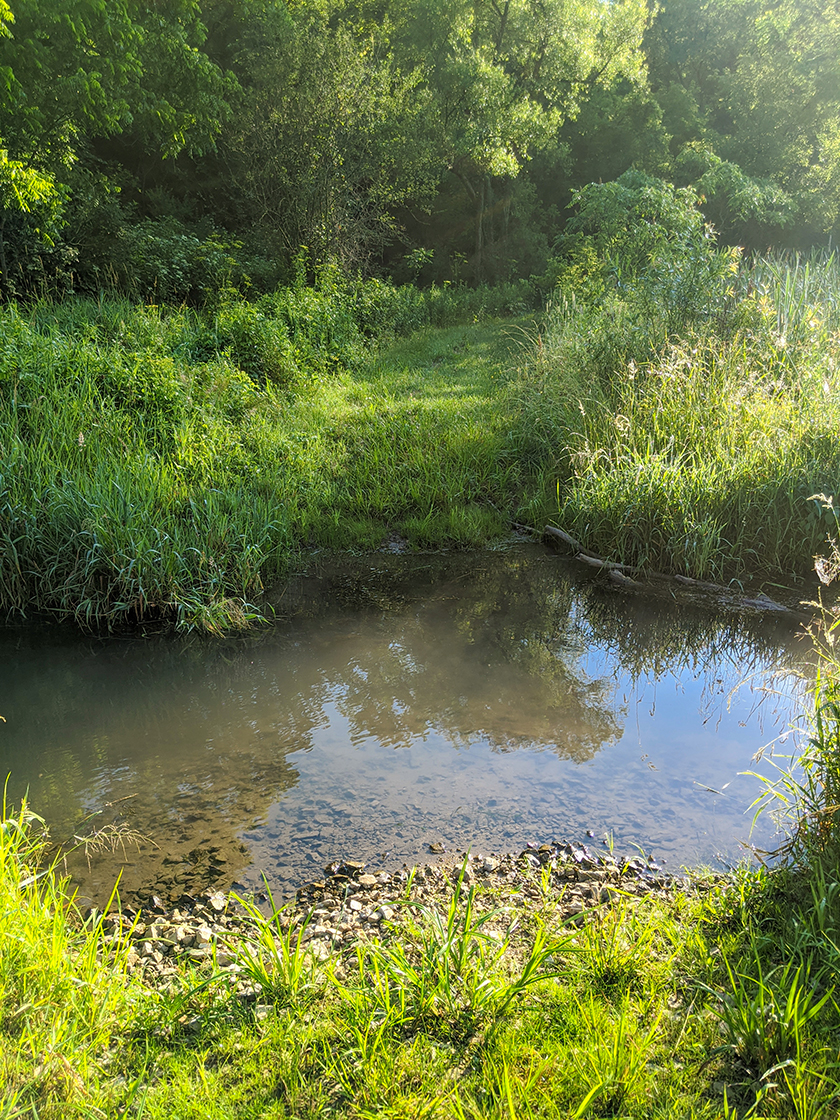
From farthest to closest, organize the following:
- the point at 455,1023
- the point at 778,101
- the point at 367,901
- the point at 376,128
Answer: the point at 778,101, the point at 376,128, the point at 367,901, the point at 455,1023

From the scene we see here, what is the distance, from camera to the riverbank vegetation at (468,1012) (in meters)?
1.79

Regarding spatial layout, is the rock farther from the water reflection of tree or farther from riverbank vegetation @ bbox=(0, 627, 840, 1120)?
the water reflection of tree

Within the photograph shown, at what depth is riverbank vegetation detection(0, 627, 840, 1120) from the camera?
5.86 feet

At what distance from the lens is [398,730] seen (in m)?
4.03

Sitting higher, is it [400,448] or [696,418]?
[696,418]

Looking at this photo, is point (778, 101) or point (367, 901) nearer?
point (367, 901)

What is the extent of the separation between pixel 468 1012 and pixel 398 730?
203 centimetres

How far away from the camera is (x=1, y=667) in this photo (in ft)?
15.6

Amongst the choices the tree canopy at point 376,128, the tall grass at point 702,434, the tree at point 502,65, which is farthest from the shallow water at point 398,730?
the tree at point 502,65

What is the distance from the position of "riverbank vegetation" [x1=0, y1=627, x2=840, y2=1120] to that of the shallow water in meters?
0.53

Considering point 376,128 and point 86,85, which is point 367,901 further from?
point 376,128

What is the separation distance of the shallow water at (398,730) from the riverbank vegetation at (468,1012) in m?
0.53

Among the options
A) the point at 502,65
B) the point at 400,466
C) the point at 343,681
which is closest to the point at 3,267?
the point at 400,466

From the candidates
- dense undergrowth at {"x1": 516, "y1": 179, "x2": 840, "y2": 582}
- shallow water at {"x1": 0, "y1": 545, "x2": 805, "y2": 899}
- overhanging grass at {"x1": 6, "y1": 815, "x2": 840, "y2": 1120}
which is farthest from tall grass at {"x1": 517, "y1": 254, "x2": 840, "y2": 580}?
overhanging grass at {"x1": 6, "y1": 815, "x2": 840, "y2": 1120}
